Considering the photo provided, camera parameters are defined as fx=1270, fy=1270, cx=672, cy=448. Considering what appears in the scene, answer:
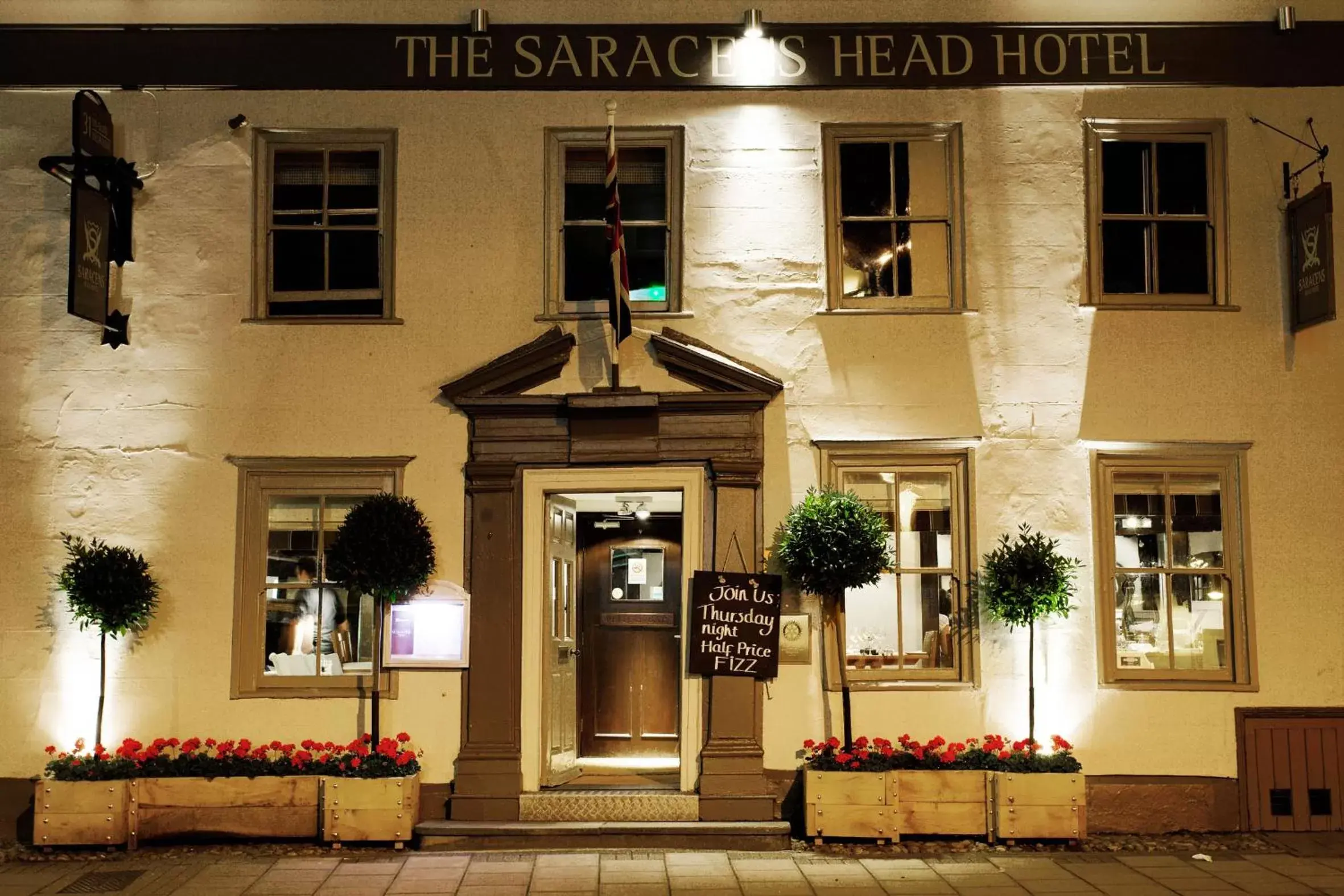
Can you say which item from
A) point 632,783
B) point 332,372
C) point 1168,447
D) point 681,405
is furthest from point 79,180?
point 1168,447

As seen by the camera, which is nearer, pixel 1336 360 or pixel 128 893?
pixel 128 893

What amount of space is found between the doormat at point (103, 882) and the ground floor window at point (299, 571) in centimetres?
167

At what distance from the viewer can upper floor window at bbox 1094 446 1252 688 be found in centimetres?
962

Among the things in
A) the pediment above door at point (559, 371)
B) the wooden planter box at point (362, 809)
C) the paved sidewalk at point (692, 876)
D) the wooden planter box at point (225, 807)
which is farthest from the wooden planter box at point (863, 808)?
the wooden planter box at point (225, 807)

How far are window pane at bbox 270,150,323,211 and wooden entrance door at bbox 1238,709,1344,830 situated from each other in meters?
8.17

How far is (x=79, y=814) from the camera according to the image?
29.2 feet

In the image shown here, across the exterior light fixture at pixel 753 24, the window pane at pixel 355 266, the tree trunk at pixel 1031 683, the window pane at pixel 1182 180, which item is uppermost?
the exterior light fixture at pixel 753 24

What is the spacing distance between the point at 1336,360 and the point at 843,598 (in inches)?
166

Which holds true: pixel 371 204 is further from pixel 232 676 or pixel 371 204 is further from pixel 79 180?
pixel 232 676

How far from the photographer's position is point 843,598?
31.5 ft

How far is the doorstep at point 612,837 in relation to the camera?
29.6 feet

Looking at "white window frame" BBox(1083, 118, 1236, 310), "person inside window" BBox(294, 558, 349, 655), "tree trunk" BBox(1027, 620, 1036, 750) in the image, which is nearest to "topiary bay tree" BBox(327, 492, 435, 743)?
"person inside window" BBox(294, 558, 349, 655)

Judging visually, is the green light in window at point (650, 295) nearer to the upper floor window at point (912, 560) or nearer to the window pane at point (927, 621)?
the upper floor window at point (912, 560)

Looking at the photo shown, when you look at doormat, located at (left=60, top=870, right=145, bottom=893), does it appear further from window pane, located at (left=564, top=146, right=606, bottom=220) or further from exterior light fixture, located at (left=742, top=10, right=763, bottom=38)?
exterior light fixture, located at (left=742, top=10, right=763, bottom=38)
